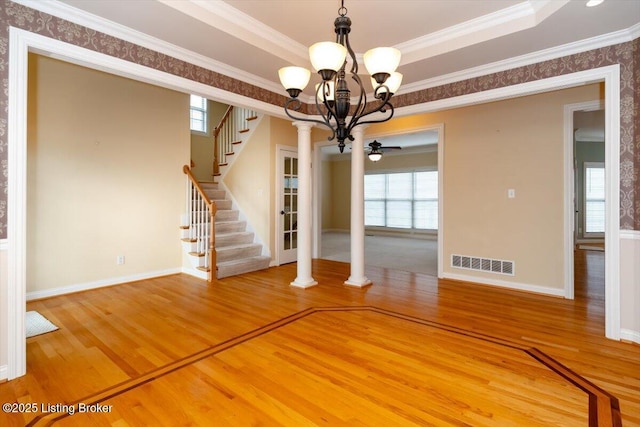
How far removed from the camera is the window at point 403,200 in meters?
10.0

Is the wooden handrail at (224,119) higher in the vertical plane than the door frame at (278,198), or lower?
higher

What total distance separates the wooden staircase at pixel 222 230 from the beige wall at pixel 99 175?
330 mm

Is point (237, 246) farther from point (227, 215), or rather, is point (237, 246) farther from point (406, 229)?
point (406, 229)

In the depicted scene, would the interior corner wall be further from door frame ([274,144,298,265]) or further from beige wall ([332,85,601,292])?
door frame ([274,144,298,265])

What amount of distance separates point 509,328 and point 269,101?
3.58m

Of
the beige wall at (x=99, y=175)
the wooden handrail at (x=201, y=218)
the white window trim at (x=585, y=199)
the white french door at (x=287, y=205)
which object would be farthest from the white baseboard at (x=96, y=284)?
the white window trim at (x=585, y=199)

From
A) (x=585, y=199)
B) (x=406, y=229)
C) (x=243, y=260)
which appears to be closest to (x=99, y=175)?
(x=243, y=260)

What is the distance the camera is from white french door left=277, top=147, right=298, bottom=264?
594cm

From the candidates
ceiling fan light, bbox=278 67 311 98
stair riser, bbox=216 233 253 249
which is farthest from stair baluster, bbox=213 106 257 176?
ceiling fan light, bbox=278 67 311 98

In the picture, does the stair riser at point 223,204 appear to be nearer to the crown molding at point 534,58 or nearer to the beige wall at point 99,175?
the beige wall at point 99,175

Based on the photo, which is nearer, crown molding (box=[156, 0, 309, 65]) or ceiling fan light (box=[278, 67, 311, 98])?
ceiling fan light (box=[278, 67, 311, 98])

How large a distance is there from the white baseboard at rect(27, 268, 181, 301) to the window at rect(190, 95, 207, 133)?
3.83 metres

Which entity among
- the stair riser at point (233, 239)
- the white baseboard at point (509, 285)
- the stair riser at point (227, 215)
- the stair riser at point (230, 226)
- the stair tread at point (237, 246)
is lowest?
the white baseboard at point (509, 285)

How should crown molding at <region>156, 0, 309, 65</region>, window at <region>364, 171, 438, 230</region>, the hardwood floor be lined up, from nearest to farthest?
1. the hardwood floor
2. crown molding at <region>156, 0, 309, 65</region>
3. window at <region>364, 171, 438, 230</region>
